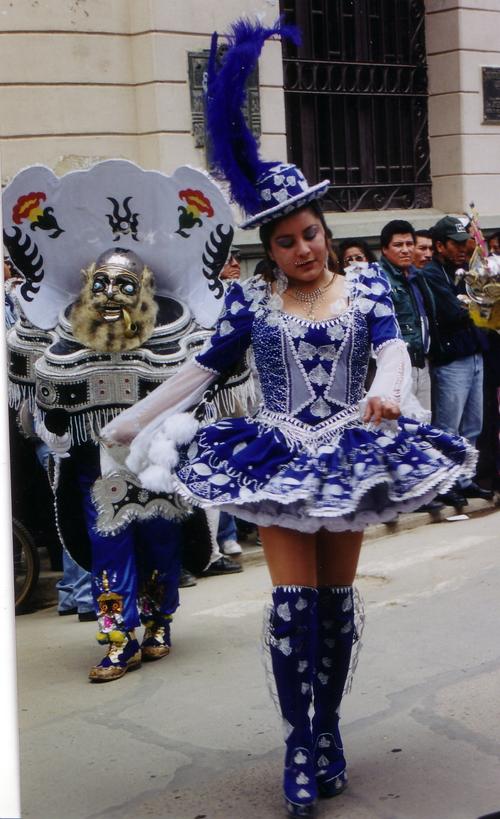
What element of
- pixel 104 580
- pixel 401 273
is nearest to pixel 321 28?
→ pixel 401 273

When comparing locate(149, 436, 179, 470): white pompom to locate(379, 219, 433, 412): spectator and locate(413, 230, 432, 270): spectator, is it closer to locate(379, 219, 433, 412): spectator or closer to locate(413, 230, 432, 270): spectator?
locate(379, 219, 433, 412): spectator

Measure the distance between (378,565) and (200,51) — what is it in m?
4.83

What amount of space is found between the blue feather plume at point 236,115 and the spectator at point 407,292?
4.68 m

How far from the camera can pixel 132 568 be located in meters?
5.91

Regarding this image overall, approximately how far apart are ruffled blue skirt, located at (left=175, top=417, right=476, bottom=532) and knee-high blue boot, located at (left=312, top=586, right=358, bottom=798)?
0.36 m

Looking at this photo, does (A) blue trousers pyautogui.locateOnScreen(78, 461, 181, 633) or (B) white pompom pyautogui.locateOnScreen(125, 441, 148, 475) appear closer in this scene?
(B) white pompom pyautogui.locateOnScreen(125, 441, 148, 475)

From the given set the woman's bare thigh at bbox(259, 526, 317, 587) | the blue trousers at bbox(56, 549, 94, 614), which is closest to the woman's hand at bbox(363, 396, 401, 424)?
the woman's bare thigh at bbox(259, 526, 317, 587)

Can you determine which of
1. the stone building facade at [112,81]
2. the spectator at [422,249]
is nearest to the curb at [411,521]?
the spectator at [422,249]

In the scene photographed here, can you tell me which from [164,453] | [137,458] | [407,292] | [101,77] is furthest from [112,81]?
[164,453]

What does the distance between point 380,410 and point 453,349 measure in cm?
553

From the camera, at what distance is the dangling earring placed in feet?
14.0

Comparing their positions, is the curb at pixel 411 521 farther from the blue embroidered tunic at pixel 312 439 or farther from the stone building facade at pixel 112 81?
the blue embroidered tunic at pixel 312 439

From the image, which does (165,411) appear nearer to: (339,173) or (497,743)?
(497,743)

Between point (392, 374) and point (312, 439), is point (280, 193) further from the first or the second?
point (312, 439)
